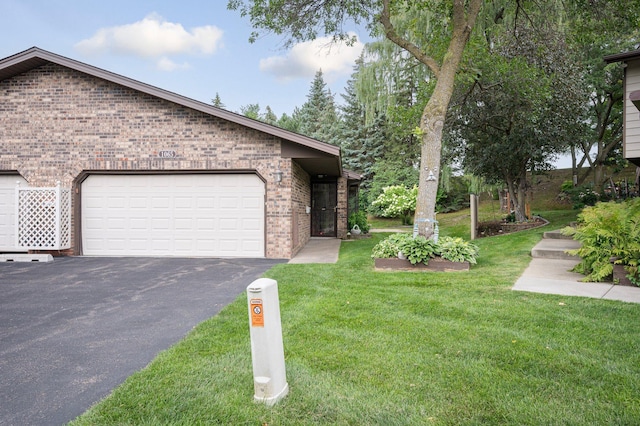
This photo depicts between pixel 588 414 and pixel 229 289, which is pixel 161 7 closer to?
pixel 229 289

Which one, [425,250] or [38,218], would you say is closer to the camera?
[425,250]

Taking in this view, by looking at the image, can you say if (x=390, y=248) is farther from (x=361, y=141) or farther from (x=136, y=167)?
(x=361, y=141)

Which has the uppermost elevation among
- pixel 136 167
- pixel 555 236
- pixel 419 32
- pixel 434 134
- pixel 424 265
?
pixel 419 32

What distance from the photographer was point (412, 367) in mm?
2855

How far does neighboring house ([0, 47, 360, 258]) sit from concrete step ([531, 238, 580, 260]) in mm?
4913

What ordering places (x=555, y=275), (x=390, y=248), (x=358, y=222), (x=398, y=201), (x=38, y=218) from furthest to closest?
1. (x=398, y=201)
2. (x=358, y=222)
3. (x=38, y=218)
4. (x=390, y=248)
5. (x=555, y=275)

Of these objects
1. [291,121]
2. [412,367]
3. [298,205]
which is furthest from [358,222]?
[291,121]

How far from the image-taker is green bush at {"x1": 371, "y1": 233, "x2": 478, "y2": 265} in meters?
6.93

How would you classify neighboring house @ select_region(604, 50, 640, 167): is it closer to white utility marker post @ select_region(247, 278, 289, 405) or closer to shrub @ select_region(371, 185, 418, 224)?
white utility marker post @ select_region(247, 278, 289, 405)

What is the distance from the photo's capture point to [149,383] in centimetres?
265

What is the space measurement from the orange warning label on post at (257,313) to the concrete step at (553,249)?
7026mm

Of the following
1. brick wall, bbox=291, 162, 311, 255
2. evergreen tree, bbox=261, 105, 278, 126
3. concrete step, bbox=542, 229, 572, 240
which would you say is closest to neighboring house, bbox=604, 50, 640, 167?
concrete step, bbox=542, 229, 572, 240

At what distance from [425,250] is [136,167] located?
22.3ft

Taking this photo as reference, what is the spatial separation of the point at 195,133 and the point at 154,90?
1258mm
